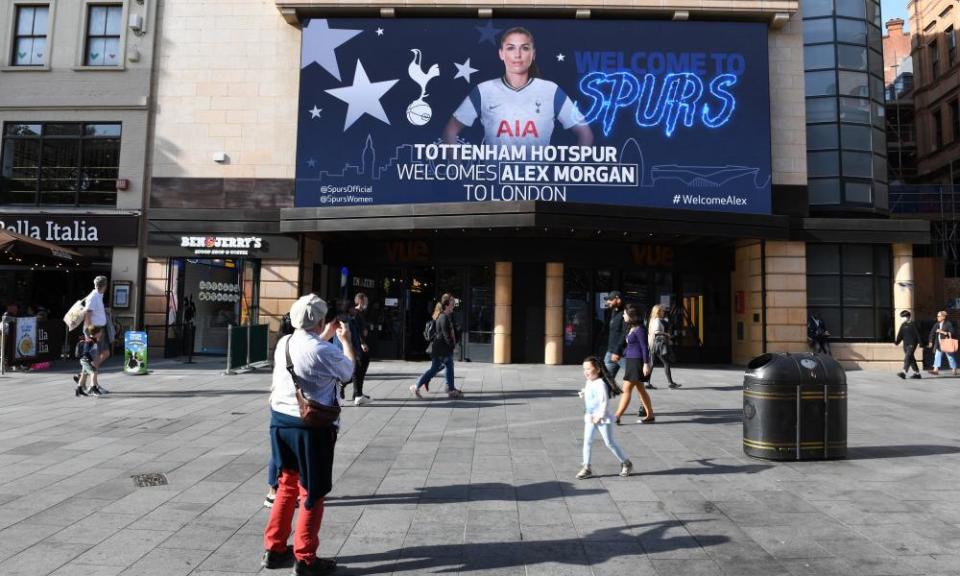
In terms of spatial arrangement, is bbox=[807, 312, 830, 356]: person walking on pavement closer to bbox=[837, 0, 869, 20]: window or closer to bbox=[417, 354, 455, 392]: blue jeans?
bbox=[837, 0, 869, 20]: window

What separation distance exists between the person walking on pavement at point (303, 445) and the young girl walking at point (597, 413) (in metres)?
2.79

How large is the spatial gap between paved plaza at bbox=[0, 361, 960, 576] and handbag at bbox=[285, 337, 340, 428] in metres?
0.96

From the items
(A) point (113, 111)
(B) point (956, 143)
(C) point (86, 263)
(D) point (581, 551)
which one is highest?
(B) point (956, 143)

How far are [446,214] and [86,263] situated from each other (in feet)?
35.8

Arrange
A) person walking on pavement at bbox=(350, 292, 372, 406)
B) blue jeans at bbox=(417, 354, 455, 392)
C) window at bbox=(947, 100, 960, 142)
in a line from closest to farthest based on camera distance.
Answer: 1. person walking on pavement at bbox=(350, 292, 372, 406)
2. blue jeans at bbox=(417, 354, 455, 392)
3. window at bbox=(947, 100, 960, 142)

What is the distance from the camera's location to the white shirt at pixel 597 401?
5660mm

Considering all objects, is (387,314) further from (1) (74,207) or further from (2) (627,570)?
(2) (627,570)

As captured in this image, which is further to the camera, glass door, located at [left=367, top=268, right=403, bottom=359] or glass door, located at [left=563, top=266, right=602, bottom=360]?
glass door, located at [left=367, top=268, right=403, bottom=359]

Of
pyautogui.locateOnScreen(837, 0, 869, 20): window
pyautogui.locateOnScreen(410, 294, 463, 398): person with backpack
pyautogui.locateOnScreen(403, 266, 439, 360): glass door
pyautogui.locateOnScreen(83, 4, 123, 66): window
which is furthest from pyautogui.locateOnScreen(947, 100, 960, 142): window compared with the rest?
pyautogui.locateOnScreen(83, 4, 123, 66): window

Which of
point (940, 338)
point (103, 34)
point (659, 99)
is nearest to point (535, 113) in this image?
point (659, 99)

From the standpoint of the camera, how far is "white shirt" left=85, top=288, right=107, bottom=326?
1021 centimetres

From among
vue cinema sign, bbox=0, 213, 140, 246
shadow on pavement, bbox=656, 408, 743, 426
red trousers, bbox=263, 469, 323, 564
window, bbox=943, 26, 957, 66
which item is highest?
window, bbox=943, 26, 957, 66

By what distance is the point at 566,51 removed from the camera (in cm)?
1695

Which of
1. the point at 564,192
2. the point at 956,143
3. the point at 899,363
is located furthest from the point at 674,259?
the point at 956,143
